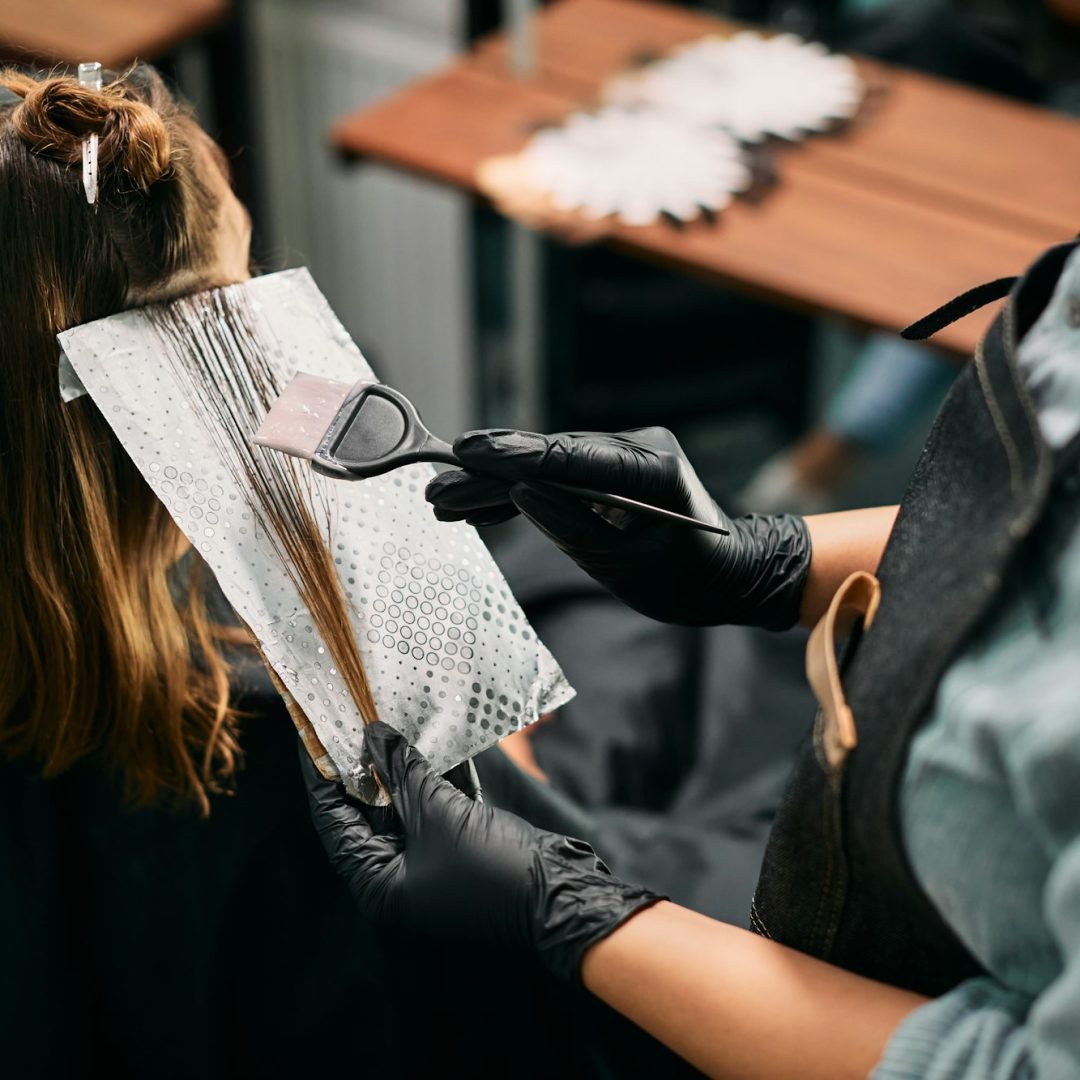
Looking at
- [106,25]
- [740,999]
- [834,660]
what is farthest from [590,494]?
[106,25]

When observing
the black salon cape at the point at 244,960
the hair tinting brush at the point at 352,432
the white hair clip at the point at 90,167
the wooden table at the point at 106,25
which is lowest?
the black salon cape at the point at 244,960

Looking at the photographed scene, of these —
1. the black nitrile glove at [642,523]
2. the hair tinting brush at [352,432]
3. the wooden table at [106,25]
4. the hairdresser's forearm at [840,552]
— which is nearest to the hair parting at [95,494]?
the hair tinting brush at [352,432]

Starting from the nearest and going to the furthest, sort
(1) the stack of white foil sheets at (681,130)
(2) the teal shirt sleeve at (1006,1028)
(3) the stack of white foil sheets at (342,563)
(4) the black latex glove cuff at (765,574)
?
(2) the teal shirt sleeve at (1006,1028), (3) the stack of white foil sheets at (342,563), (4) the black latex glove cuff at (765,574), (1) the stack of white foil sheets at (681,130)

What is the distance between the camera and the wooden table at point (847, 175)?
62.2 inches

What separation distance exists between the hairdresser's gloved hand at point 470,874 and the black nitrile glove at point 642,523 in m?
0.18

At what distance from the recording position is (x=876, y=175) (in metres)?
1.73

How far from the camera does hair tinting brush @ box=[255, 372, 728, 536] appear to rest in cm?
81

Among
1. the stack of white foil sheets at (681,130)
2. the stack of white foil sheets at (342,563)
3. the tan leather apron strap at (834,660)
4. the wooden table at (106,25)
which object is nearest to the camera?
the tan leather apron strap at (834,660)

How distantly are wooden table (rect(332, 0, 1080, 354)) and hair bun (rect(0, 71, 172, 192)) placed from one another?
0.93 meters

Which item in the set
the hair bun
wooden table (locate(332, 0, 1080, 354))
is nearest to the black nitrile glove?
the hair bun

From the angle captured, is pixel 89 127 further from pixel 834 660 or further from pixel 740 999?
pixel 740 999

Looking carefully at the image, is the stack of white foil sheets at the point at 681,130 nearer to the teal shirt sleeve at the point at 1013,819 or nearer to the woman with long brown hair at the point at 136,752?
the woman with long brown hair at the point at 136,752

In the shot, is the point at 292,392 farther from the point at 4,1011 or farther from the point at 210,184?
the point at 4,1011

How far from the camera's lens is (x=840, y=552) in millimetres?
1021
